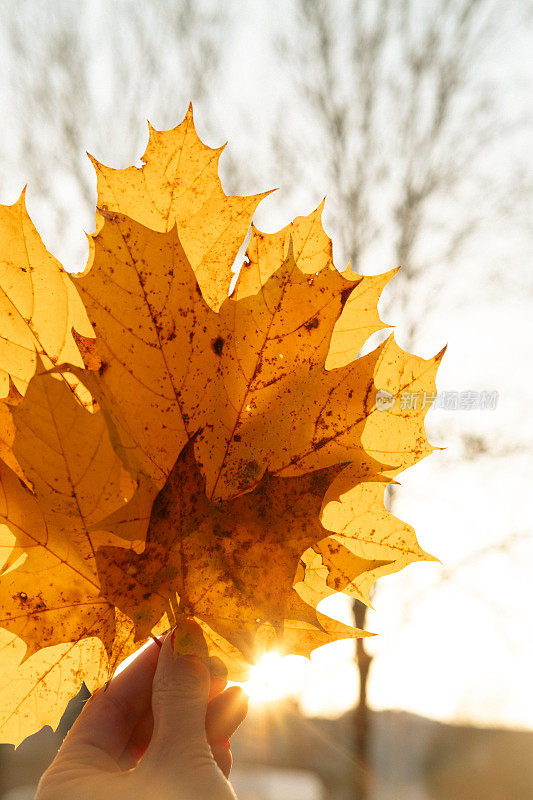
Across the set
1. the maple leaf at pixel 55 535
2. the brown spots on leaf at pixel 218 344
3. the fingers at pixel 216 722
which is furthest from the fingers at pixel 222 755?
the brown spots on leaf at pixel 218 344

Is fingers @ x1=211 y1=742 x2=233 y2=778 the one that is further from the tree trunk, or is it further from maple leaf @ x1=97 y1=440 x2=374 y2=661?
the tree trunk

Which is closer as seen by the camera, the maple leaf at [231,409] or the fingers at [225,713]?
the maple leaf at [231,409]

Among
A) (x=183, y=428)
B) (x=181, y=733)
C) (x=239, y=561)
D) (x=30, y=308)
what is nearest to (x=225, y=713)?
(x=181, y=733)

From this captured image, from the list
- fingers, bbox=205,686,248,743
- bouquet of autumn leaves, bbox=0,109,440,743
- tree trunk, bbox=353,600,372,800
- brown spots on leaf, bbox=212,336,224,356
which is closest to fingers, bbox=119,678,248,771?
fingers, bbox=205,686,248,743

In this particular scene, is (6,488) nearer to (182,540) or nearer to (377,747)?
(182,540)

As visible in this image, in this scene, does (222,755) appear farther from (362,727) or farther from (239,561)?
(362,727)

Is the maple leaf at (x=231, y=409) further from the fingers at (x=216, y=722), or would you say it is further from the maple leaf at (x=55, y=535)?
the fingers at (x=216, y=722)
